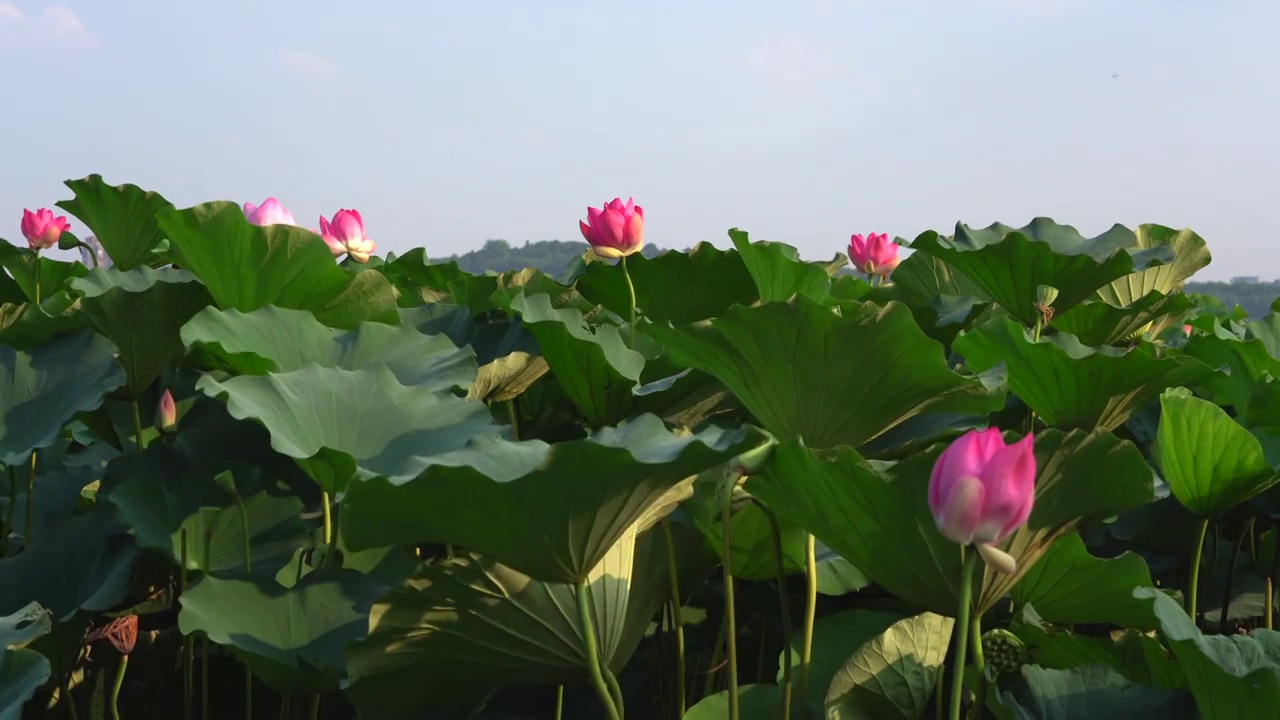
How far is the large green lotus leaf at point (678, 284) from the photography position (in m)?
1.80

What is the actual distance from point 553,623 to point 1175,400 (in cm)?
71

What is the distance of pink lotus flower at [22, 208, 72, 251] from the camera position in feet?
9.05

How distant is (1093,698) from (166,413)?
1.18 meters

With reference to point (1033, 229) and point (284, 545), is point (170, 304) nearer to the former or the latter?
point (284, 545)

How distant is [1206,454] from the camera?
120 cm

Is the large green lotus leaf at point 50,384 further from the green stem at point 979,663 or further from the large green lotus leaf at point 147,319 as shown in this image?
the green stem at point 979,663

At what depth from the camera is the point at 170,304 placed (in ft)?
4.74

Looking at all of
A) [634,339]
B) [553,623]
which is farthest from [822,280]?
[553,623]

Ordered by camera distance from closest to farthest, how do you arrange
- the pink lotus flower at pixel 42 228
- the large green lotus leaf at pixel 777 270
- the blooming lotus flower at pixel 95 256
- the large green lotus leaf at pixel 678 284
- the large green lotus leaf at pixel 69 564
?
the large green lotus leaf at pixel 69 564
the large green lotus leaf at pixel 777 270
the large green lotus leaf at pixel 678 284
the blooming lotus flower at pixel 95 256
the pink lotus flower at pixel 42 228

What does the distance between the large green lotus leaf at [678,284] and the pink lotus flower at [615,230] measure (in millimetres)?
27

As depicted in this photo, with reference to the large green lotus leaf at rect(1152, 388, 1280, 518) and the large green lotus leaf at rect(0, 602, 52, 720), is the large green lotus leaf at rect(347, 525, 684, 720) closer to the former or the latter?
the large green lotus leaf at rect(0, 602, 52, 720)

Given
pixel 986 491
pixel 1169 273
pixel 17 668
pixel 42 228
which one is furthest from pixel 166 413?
pixel 1169 273

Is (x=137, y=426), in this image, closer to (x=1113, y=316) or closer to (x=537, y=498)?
(x=537, y=498)

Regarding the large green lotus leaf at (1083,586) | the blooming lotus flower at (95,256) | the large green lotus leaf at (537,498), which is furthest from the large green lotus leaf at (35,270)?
the large green lotus leaf at (1083,586)
